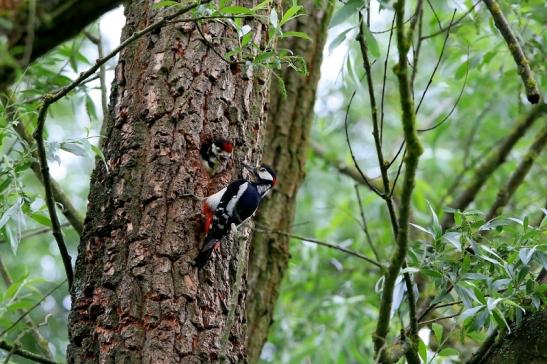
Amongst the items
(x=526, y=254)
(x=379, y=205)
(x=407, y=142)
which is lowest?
(x=526, y=254)

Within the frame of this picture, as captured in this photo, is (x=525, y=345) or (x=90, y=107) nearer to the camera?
(x=525, y=345)

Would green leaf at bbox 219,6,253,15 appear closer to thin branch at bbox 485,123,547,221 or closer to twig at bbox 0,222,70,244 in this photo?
twig at bbox 0,222,70,244

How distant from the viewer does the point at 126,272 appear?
2666 mm

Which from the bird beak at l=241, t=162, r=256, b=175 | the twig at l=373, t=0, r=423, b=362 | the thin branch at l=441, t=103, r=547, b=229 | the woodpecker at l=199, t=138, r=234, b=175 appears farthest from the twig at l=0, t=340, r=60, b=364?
the thin branch at l=441, t=103, r=547, b=229

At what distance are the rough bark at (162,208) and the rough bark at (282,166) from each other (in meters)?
1.12

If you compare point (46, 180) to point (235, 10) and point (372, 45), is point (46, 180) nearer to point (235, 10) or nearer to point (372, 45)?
point (235, 10)

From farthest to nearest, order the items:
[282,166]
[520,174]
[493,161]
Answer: [493,161] < [520,174] < [282,166]

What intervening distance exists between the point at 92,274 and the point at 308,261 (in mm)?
3365

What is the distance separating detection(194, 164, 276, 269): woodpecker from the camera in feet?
9.18

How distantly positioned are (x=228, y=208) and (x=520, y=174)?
2.50 m

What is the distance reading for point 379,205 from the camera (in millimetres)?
→ 6336

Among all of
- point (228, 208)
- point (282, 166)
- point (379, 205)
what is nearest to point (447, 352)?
point (228, 208)

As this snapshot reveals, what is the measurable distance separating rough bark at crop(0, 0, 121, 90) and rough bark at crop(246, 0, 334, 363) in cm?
277

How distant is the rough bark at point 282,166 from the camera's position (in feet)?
13.7
